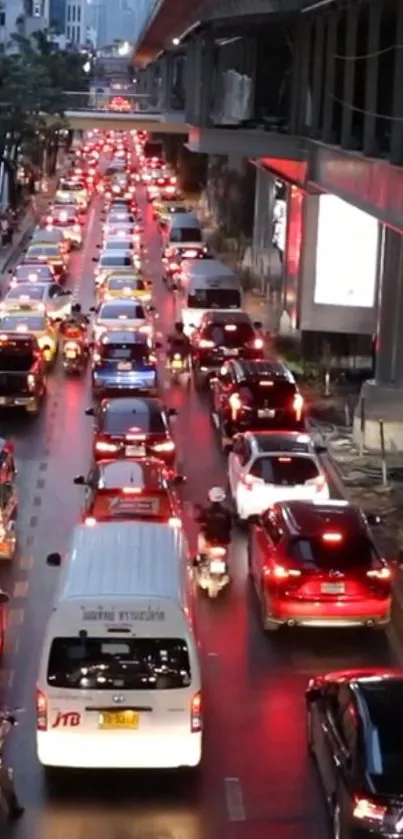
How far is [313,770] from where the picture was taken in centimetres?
1305

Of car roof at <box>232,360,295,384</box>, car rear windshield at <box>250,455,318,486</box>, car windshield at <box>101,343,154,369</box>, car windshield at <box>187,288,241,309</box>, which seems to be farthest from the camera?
car windshield at <box>187,288,241,309</box>

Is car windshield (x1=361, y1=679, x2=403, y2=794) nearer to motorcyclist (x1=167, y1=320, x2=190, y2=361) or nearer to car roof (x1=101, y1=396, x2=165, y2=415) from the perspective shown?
car roof (x1=101, y1=396, x2=165, y2=415)

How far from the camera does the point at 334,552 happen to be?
1648 cm

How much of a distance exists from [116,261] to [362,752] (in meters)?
40.4

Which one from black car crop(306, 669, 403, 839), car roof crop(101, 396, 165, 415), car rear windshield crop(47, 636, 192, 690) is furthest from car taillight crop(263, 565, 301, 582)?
car roof crop(101, 396, 165, 415)

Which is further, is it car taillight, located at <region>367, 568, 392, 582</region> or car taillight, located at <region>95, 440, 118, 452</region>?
car taillight, located at <region>95, 440, 118, 452</region>

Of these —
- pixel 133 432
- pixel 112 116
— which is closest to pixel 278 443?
pixel 133 432

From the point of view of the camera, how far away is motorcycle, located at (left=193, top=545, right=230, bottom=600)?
60.0ft

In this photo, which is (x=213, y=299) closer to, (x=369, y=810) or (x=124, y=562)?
(x=124, y=562)

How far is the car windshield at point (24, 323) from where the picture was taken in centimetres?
3519

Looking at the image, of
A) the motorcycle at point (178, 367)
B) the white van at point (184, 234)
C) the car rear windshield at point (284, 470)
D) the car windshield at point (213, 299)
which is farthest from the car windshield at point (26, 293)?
the car rear windshield at point (284, 470)

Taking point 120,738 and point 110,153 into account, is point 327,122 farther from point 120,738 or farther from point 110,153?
point 110,153

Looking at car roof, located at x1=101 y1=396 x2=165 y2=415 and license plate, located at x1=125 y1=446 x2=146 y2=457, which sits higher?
car roof, located at x1=101 y1=396 x2=165 y2=415

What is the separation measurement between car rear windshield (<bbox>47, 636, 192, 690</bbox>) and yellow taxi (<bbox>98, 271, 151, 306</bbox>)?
30.5 meters
